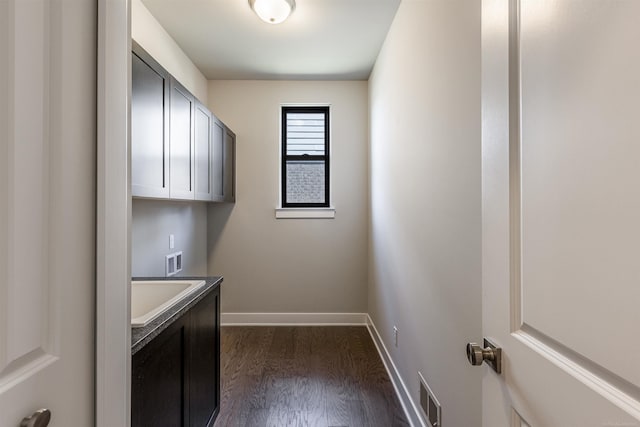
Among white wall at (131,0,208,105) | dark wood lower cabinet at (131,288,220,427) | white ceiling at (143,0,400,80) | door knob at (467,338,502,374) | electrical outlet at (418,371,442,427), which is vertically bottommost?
electrical outlet at (418,371,442,427)

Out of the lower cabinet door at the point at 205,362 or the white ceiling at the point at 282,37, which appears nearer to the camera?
the lower cabinet door at the point at 205,362

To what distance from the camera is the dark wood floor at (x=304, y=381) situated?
1983 millimetres

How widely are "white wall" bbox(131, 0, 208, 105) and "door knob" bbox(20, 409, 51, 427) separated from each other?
223 centimetres

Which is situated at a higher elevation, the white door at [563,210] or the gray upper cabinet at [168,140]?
the gray upper cabinet at [168,140]

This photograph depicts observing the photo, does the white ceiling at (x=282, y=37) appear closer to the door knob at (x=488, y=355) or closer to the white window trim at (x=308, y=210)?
the white window trim at (x=308, y=210)

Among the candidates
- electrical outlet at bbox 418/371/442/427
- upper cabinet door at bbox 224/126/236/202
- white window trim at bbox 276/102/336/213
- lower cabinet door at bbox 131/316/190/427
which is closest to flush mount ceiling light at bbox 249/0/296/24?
upper cabinet door at bbox 224/126/236/202

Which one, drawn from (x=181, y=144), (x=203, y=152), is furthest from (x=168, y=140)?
(x=203, y=152)

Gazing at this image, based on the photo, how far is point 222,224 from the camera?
11.5ft

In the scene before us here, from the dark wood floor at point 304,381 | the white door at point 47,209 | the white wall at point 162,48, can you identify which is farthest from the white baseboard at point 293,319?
the white door at point 47,209

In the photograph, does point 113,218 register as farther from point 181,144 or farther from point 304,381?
point 304,381

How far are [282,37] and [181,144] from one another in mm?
1273

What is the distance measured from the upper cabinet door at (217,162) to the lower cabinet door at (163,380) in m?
1.56

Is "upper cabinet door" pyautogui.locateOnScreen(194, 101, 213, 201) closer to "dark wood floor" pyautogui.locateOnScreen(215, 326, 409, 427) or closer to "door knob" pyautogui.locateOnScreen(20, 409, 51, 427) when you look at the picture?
"dark wood floor" pyautogui.locateOnScreen(215, 326, 409, 427)

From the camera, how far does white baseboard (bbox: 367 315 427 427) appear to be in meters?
1.82
